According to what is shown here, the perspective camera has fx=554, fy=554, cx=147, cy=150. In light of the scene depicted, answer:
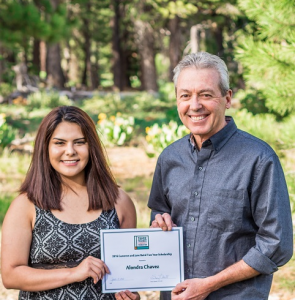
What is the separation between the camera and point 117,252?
7.77 feet

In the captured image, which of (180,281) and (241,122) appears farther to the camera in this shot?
(241,122)

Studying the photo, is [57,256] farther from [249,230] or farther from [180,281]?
[249,230]

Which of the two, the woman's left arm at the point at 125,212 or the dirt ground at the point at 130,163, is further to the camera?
the dirt ground at the point at 130,163

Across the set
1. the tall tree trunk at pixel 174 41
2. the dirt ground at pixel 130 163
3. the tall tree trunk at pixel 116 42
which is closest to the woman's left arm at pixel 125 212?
the dirt ground at pixel 130 163

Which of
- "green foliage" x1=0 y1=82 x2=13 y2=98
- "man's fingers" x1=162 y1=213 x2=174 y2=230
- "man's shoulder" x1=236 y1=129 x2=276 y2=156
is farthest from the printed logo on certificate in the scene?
"green foliage" x1=0 y1=82 x2=13 y2=98

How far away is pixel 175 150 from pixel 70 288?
77 cm

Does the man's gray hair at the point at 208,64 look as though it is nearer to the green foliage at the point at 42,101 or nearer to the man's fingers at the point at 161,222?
the man's fingers at the point at 161,222

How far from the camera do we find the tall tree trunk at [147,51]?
68.0 ft

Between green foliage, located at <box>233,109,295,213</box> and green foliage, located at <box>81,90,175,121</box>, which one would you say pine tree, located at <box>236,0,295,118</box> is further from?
green foliage, located at <box>81,90,175,121</box>

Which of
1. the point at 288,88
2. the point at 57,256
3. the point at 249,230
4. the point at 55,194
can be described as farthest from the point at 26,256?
the point at 288,88

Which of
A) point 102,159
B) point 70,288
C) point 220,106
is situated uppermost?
point 220,106

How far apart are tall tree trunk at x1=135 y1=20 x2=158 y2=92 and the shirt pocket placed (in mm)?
18527

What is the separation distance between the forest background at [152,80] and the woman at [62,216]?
0.88 metres

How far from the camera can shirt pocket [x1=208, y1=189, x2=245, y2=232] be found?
2.16 metres
